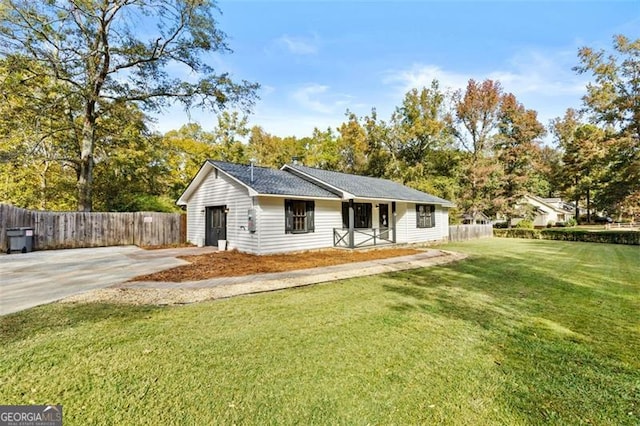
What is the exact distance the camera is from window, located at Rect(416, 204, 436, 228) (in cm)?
1720

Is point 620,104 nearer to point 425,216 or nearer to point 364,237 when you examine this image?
point 425,216

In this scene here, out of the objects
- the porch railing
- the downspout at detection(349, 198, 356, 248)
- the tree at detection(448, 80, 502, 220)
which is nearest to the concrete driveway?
the porch railing

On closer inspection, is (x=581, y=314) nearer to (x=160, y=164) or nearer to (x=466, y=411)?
(x=466, y=411)

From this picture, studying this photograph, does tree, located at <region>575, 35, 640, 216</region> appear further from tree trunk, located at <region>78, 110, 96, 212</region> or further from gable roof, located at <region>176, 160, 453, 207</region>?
tree trunk, located at <region>78, 110, 96, 212</region>

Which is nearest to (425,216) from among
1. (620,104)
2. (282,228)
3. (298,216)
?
(298,216)

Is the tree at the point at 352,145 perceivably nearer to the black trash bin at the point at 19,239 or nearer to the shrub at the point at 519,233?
the shrub at the point at 519,233

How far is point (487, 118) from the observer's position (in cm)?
2830

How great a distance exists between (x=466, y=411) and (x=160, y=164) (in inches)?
990

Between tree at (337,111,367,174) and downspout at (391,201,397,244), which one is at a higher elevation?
tree at (337,111,367,174)

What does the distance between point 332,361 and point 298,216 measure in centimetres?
923

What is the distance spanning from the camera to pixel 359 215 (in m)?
14.6

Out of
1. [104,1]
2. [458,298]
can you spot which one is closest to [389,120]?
[104,1]

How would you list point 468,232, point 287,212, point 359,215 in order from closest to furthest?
point 287,212
point 359,215
point 468,232

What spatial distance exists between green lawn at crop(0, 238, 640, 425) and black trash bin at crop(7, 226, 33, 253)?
395 inches
